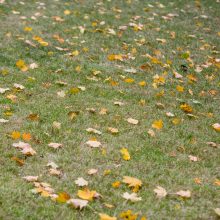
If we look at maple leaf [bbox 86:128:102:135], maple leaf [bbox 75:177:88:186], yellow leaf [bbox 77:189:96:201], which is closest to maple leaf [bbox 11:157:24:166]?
maple leaf [bbox 75:177:88:186]

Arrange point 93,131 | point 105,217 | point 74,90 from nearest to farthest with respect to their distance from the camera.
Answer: point 105,217 → point 93,131 → point 74,90

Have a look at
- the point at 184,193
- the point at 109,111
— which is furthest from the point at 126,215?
the point at 109,111

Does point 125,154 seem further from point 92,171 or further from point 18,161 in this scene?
point 18,161

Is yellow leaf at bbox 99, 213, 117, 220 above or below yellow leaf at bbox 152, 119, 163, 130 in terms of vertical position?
below

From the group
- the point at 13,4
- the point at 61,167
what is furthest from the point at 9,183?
the point at 13,4

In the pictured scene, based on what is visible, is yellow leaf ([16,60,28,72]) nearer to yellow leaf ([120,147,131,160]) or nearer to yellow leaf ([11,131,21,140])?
yellow leaf ([11,131,21,140])

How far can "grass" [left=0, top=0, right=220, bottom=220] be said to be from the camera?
3941 millimetres

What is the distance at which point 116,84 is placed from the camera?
627 cm

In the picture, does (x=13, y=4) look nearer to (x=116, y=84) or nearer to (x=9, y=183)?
(x=116, y=84)

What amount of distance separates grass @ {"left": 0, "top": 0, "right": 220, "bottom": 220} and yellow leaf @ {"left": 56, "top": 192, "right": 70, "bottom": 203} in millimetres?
66

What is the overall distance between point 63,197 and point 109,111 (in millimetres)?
1860

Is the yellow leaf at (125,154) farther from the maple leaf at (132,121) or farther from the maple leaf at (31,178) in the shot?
the maple leaf at (31,178)

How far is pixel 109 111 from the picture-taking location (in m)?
5.48

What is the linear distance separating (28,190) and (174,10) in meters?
7.19
